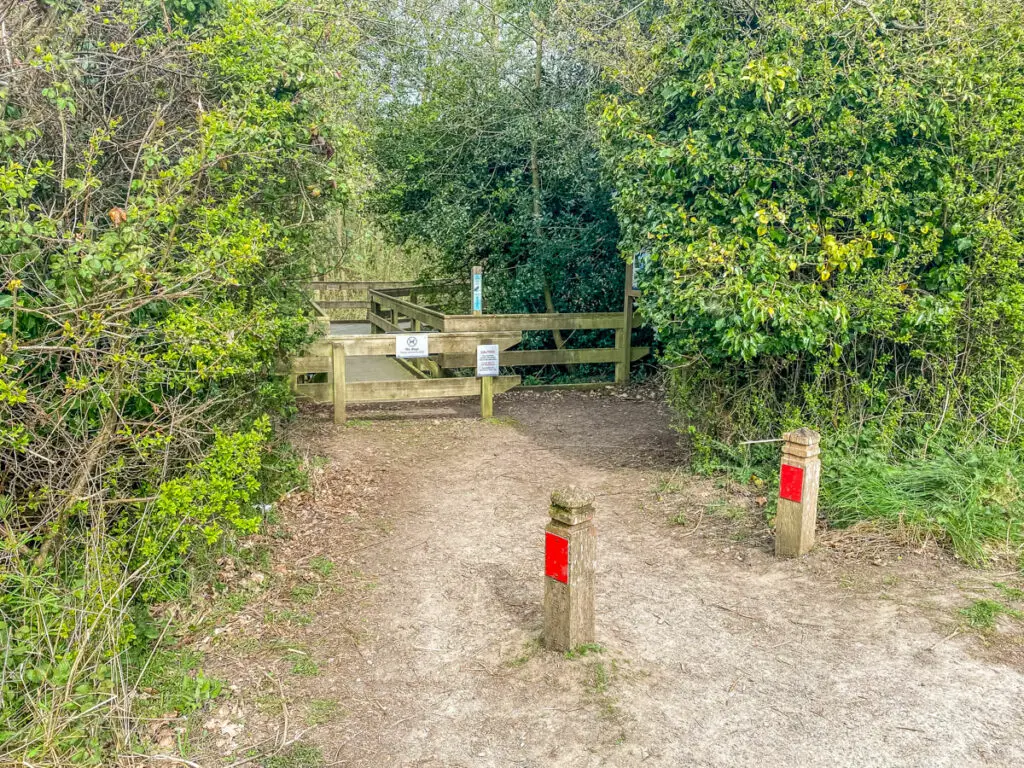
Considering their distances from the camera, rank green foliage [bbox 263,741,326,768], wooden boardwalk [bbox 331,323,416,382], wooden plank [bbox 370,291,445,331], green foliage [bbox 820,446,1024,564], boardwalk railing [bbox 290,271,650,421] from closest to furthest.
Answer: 1. green foliage [bbox 263,741,326,768]
2. green foliage [bbox 820,446,1024,564]
3. boardwalk railing [bbox 290,271,650,421]
4. wooden plank [bbox 370,291,445,331]
5. wooden boardwalk [bbox 331,323,416,382]

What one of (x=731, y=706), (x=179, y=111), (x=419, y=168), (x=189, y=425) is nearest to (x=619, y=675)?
(x=731, y=706)

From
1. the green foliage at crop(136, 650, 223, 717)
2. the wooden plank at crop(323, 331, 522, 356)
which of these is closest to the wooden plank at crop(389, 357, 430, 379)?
the wooden plank at crop(323, 331, 522, 356)

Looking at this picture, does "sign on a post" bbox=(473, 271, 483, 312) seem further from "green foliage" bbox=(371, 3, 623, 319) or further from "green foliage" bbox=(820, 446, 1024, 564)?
"green foliage" bbox=(820, 446, 1024, 564)

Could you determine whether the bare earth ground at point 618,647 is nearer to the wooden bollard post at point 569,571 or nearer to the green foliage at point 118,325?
the wooden bollard post at point 569,571

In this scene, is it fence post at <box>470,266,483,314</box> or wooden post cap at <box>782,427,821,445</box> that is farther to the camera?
fence post at <box>470,266,483,314</box>

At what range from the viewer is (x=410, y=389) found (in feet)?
30.5

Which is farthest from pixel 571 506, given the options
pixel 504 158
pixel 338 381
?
pixel 504 158

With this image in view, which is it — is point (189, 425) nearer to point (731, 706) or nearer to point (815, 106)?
point (731, 706)

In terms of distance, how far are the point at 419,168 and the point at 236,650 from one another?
9024mm

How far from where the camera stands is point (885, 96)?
590 cm

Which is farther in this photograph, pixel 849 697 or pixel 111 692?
pixel 849 697

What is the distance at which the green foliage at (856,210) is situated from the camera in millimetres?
6004

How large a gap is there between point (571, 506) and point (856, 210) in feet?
12.1

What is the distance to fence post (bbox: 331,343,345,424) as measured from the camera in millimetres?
8852
